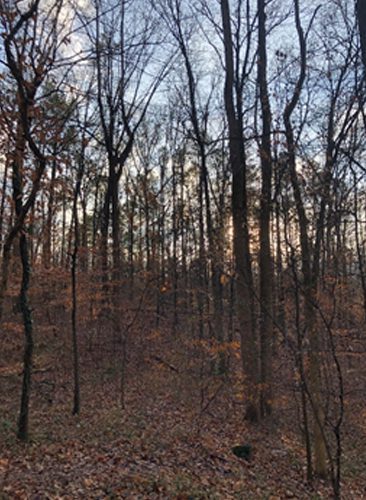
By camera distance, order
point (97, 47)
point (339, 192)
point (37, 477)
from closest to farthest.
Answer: point (97, 47) → point (37, 477) → point (339, 192)

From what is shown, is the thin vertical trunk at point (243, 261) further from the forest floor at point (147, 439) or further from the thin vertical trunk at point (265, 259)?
the forest floor at point (147, 439)

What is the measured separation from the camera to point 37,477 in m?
5.09

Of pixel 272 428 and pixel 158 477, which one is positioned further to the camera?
pixel 272 428

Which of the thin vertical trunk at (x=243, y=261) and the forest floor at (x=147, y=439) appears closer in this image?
the forest floor at (x=147, y=439)

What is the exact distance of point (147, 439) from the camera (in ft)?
23.8

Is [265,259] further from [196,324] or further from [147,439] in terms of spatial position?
[196,324]

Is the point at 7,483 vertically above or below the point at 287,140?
below

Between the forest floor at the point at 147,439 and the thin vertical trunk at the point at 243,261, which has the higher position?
the thin vertical trunk at the point at 243,261

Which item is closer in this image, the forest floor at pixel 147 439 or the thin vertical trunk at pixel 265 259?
the forest floor at pixel 147 439

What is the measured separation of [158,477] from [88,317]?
10.4 metres

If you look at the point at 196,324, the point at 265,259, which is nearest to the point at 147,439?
the point at 265,259

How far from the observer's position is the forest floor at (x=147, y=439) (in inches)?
204

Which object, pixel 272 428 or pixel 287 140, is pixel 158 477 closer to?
pixel 272 428

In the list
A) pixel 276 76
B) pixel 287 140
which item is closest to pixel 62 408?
pixel 287 140
